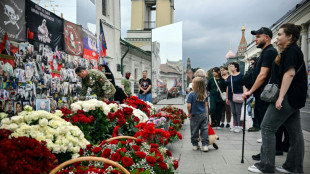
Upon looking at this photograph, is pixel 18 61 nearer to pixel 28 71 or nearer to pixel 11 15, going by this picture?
pixel 28 71

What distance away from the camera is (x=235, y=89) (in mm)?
7539

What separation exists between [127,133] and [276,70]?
2.61 m

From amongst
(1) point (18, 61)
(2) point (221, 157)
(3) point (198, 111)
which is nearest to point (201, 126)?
(3) point (198, 111)

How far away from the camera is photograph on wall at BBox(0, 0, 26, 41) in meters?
3.86

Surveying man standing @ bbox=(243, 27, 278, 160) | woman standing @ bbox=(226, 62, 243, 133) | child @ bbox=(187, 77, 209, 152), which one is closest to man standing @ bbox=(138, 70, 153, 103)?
woman standing @ bbox=(226, 62, 243, 133)

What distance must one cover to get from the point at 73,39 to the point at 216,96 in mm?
4611

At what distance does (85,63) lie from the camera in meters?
6.95

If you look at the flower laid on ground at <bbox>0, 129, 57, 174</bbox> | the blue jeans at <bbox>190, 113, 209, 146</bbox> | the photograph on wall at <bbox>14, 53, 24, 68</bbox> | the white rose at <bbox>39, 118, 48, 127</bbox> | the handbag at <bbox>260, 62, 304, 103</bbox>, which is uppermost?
the photograph on wall at <bbox>14, 53, 24, 68</bbox>

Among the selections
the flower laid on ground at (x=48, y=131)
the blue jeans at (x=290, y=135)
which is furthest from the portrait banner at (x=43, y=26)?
the blue jeans at (x=290, y=135)

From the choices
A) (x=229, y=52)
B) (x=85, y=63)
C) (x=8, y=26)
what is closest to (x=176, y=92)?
(x=85, y=63)

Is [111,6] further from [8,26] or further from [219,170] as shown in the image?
[219,170]

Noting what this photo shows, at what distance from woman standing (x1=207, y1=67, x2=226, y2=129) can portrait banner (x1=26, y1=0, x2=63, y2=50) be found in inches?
189

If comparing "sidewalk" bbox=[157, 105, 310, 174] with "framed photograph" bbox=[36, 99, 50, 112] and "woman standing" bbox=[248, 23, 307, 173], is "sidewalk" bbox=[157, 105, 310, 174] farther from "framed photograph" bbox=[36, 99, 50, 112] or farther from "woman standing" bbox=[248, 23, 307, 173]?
"framed photograph" bbox=[36, 99, 50, 112]

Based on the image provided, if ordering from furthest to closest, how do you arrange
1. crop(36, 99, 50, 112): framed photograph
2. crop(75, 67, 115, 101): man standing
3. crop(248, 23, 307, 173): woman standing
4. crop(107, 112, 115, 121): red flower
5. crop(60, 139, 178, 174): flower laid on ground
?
crop(75, 67, 115, 101): man standing → crop(36, 99, 50, 112): framed photograph → crop(107, 112, 115, 121): red flower → crop(248, 23, 307, 173): woman standing → crop(60, 139, 178, 174): flower laid on ground
